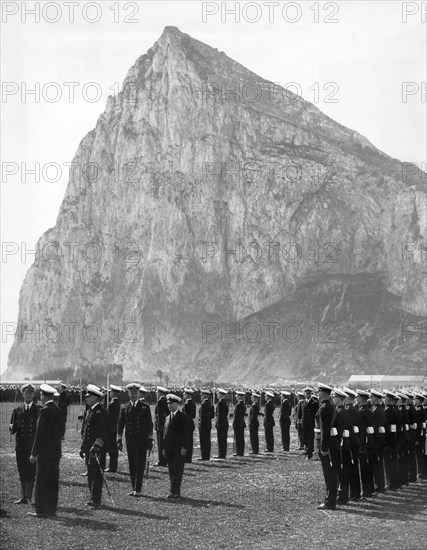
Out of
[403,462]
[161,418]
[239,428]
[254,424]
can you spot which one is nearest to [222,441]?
[239,428]

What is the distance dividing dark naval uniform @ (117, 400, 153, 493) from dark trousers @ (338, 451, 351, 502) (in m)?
4.23

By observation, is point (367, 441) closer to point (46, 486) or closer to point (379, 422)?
point (379, 422)

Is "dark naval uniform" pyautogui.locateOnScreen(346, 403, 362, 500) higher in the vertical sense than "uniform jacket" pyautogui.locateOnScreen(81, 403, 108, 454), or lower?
lower

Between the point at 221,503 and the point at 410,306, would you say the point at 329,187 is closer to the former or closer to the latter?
the point at 410,306

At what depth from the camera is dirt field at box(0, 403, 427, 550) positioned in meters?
14.9

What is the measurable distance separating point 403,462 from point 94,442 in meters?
8.09

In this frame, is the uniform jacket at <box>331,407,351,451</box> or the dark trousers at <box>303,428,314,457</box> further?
the dark trousers at <box>303,428,314,457</box>

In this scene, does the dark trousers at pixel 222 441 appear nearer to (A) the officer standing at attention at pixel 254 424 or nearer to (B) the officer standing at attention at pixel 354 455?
(A) the officer standing at attention at pixel 254 424

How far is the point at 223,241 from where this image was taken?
185 m

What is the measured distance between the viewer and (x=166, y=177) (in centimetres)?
18838

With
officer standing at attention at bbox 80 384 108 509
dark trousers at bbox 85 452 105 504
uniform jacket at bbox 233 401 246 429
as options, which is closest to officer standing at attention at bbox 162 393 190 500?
officer standing at attention at bbox 80 384 108 509

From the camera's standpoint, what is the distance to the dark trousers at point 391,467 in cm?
2189

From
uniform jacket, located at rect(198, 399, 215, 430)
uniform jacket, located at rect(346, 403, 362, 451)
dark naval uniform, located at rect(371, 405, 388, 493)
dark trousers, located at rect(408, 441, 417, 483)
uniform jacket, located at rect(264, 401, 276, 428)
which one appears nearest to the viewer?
uniform jacket, located at rect(346, 403, 362, 451)

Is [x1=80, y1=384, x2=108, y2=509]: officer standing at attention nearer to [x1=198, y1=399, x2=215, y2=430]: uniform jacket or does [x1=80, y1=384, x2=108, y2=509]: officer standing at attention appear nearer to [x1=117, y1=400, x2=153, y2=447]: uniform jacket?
[x1=117, y1=400, x2=153, y2=447]: uniform jacket
